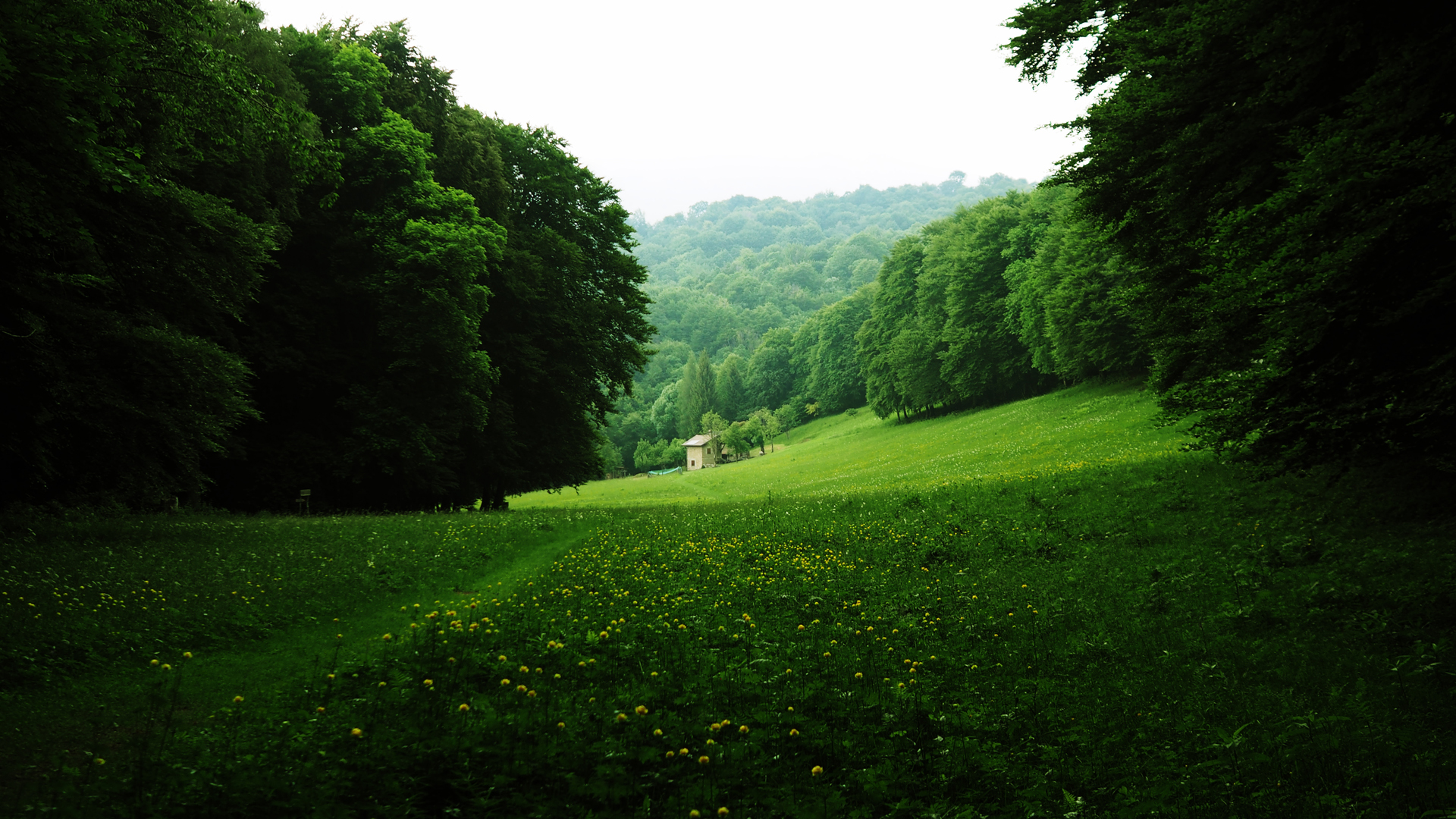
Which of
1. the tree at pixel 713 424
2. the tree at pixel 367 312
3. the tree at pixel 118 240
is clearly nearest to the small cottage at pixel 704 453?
the tree at pixel 713 424

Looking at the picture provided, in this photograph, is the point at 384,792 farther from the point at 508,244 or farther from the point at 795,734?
the point at 508,244

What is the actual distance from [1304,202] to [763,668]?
828cm

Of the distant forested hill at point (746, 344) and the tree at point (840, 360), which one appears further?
the distant forested hill at point (746, 344)

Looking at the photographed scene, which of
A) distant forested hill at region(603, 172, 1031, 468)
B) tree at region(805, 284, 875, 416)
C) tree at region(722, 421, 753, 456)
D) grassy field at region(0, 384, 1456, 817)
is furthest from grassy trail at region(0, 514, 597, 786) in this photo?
tree at region(805, 284, 875, 416)

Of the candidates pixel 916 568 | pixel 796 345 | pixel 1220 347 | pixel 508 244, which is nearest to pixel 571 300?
pixel 508 244

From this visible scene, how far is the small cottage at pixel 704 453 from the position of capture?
96.6m

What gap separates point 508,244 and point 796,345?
88.8 meters

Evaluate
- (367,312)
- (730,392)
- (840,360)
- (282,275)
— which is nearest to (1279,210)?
(367,312)

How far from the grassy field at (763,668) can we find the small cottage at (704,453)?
80132 millimetres

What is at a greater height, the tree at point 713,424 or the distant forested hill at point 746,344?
the distant forested hill at point 746,344

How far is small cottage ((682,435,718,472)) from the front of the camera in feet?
317

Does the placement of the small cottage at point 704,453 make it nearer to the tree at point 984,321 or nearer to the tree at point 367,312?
the tree at point 984,321

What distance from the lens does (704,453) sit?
96.8m

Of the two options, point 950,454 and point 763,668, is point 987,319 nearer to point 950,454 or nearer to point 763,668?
point 950,454
